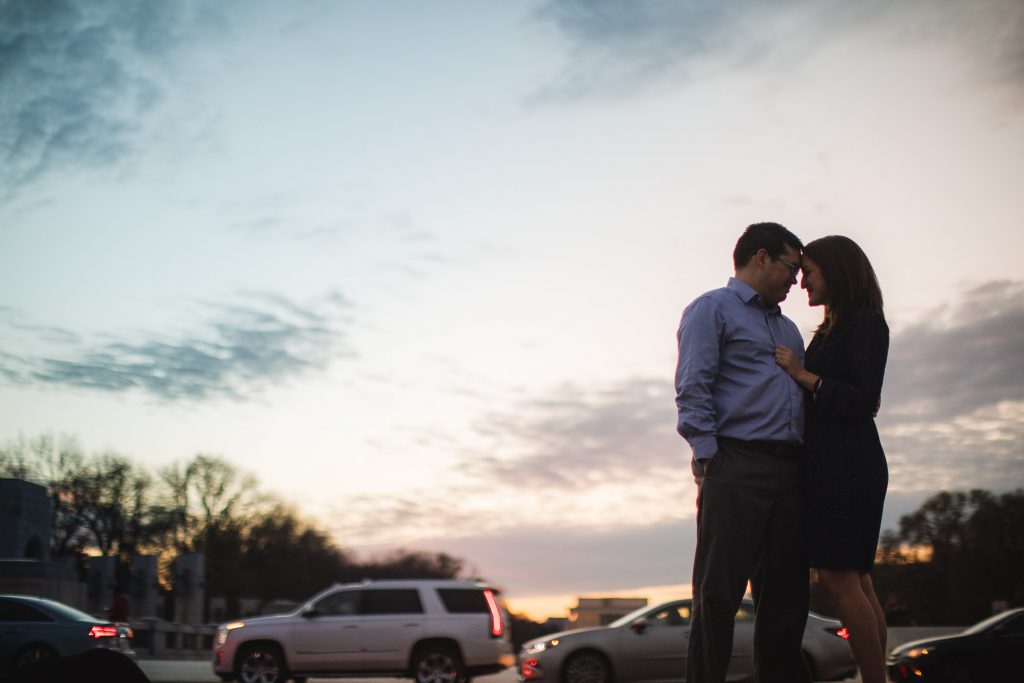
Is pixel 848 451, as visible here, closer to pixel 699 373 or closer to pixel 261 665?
pixel 699 373

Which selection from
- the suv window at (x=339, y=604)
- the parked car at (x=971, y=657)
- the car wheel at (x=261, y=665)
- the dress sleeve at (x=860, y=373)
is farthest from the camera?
the suv window at (x=339, y=604)

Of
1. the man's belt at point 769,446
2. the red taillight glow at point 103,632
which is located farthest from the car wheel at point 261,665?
the man's belt at point 769,446

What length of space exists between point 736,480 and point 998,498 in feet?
165

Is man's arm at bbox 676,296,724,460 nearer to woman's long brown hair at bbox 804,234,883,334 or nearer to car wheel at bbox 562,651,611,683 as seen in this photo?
woman's long brown hair at bbox 804,234,883,334

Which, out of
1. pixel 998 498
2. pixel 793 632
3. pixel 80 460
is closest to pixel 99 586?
pixel 80 460

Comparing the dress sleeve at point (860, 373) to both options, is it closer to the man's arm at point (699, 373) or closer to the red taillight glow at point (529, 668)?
the man's arm at point (699, 373)

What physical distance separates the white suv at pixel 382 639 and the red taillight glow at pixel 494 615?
0.05 feet

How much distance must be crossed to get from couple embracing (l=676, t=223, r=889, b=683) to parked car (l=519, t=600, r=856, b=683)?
441 inches

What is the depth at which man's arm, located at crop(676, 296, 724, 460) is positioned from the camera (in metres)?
4.38

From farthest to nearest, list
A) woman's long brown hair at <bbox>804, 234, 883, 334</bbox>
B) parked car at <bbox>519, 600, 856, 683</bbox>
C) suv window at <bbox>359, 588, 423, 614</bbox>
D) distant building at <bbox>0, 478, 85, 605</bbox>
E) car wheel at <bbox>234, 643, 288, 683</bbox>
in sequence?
distant building at <bbox>0, 478, 85, 605</bbox>, suv window at <bbox>359, 588, 423, 614</bbox>, car wheel at <bbox>234, 643, 288, 683</bbox>, parked car at <bbox>519, 600, 856, 683</bbox>, woman's long brown hair at <bbox>804, 234, 883, 334</bbox>

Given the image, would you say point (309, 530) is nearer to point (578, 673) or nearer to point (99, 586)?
point (99, 586)

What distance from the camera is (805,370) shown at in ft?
15.1

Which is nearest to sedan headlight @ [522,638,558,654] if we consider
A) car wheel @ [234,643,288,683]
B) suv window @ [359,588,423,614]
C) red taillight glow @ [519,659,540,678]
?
red taillight glow @ [519,659,540,678]

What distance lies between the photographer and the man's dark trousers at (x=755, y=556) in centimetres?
428
